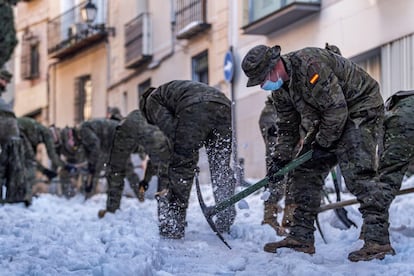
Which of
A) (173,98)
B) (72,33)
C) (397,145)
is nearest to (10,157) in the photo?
(173,98)

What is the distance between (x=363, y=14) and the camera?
17.4 meters

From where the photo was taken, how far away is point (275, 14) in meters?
19.5

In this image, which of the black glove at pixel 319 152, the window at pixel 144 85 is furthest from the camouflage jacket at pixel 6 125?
the window at pixel 144 85

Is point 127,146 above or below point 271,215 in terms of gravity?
above

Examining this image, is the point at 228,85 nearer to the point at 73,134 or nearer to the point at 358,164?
the point at 73,134

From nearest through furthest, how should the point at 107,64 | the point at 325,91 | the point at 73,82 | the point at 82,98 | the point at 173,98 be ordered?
the point at 325,91
the point at 173,98
the point at 107,64
the point at 82,98
the point at 73,82

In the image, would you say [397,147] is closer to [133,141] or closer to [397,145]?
[397,145]

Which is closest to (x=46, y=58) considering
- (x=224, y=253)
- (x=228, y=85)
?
(x=228, y=85)

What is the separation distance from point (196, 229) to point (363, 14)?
7997 millimetres

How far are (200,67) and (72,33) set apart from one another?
10417 millimetres

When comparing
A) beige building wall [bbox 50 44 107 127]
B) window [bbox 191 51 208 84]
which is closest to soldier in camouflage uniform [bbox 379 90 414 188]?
window [bbox 191 51 208 84]

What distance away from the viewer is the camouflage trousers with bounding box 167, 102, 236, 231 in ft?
32.3

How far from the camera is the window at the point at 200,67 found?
963 inches

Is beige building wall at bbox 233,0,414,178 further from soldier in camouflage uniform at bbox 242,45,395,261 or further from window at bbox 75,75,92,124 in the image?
window at bbox 75,75,92,124
